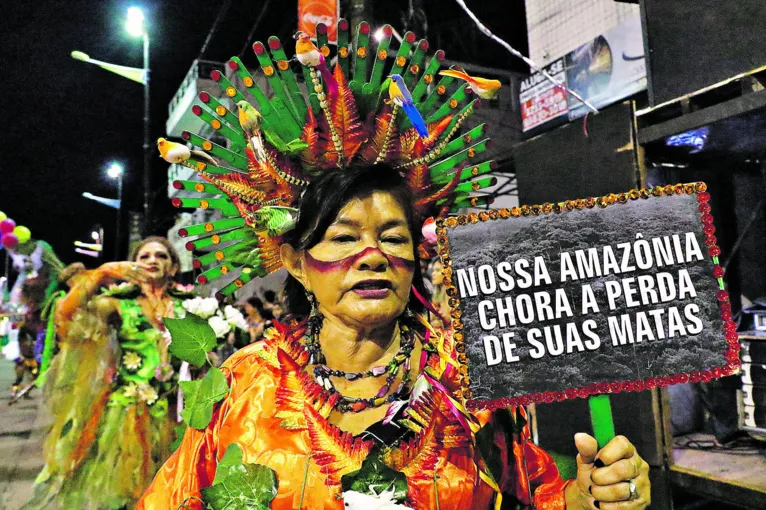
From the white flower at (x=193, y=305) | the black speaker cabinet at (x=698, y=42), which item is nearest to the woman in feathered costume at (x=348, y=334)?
the black speaker cabinet at (x=698, y=42)

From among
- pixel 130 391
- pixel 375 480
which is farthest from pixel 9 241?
pixel 375 480

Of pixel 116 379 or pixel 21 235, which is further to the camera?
pixel 21 235

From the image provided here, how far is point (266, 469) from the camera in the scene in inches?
56.9

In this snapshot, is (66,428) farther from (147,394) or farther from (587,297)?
(587,297)

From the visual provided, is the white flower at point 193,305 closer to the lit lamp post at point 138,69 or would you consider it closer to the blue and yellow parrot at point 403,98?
the blue and yellow parrot at point 403,98

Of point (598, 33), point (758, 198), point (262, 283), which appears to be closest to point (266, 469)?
point (758, 198)

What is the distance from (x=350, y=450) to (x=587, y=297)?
0.74 meters

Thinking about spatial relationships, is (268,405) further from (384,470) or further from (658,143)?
(658,143)

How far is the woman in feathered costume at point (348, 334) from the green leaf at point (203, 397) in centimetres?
6

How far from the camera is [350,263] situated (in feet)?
5.27

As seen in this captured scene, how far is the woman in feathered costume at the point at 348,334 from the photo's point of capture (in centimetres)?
146

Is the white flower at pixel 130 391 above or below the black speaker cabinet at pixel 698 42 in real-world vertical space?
below

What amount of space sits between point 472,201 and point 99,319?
4.10 meters

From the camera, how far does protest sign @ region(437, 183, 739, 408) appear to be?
1.23m
